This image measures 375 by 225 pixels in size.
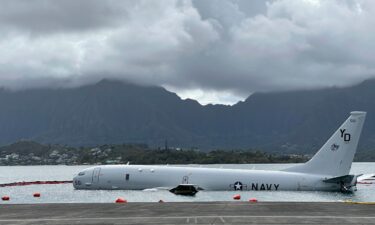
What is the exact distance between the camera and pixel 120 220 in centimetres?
3988

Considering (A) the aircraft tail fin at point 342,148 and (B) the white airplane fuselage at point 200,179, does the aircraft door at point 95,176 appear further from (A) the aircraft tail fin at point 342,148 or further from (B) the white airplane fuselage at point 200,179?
(A) the aircraft tail fin at point 342,148

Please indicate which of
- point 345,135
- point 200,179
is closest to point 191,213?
point 200,179

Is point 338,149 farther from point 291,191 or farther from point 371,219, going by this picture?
point 371,219

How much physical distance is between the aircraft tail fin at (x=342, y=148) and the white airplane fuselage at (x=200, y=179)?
2.17m

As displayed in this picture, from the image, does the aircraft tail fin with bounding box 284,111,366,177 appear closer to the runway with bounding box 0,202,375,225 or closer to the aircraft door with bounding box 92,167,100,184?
the runway with bounding box 0,202,375,225

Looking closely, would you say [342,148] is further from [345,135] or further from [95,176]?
[95,176]

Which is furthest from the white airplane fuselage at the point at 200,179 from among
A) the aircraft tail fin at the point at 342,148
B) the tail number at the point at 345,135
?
the tail number at the point at 345,135

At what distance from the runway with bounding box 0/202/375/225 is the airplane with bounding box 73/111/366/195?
102ft

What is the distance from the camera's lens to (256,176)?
84.7 meters

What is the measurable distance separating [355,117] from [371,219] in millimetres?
43545

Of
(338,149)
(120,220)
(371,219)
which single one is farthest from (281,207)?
(338,149)

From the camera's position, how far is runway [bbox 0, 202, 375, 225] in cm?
3897

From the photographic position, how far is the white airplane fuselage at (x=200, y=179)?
83.6 metres

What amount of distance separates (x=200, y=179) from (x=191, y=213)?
1692 inches
